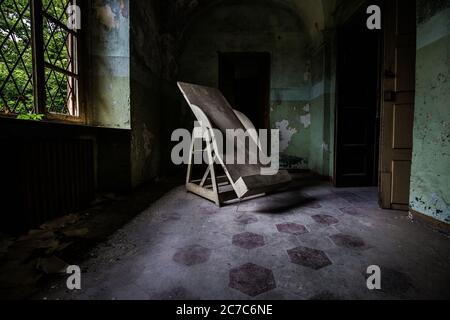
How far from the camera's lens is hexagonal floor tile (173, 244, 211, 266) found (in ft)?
5.19

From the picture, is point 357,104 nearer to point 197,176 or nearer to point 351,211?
point 351,211

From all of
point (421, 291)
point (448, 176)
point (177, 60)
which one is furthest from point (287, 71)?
point (421, 291)

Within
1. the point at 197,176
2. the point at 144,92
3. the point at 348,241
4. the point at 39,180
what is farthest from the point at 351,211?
the point at 144,92

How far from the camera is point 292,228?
2.18 metres

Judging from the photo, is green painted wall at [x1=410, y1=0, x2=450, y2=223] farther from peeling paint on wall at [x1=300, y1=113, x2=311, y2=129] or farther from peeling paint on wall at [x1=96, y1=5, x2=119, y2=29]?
peeling paint on wall at [x1=96, y1=5, x2=119, y2=29]

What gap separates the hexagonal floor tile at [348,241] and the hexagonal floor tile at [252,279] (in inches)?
30.7

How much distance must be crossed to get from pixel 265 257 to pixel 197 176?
11.7 ft

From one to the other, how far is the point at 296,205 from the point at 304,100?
11.6 ft

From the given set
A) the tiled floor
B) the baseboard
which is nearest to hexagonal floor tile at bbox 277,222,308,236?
the tiled floor

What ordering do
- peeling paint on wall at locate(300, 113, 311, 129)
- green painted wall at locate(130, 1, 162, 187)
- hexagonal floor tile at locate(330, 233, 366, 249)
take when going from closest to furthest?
1. hexagonal floor tile at locate(330, 233, 366, 249)
2. green painted wall at locate(130, 1, 162, 187)
3. peeling paint on wall at locate(300, 113, 311, 129)

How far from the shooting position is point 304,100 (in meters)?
5.61

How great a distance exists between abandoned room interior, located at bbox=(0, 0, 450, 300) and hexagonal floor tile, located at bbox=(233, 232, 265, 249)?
2cm

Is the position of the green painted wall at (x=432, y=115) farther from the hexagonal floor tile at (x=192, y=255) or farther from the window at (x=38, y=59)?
the window at (x=38, y=59)
